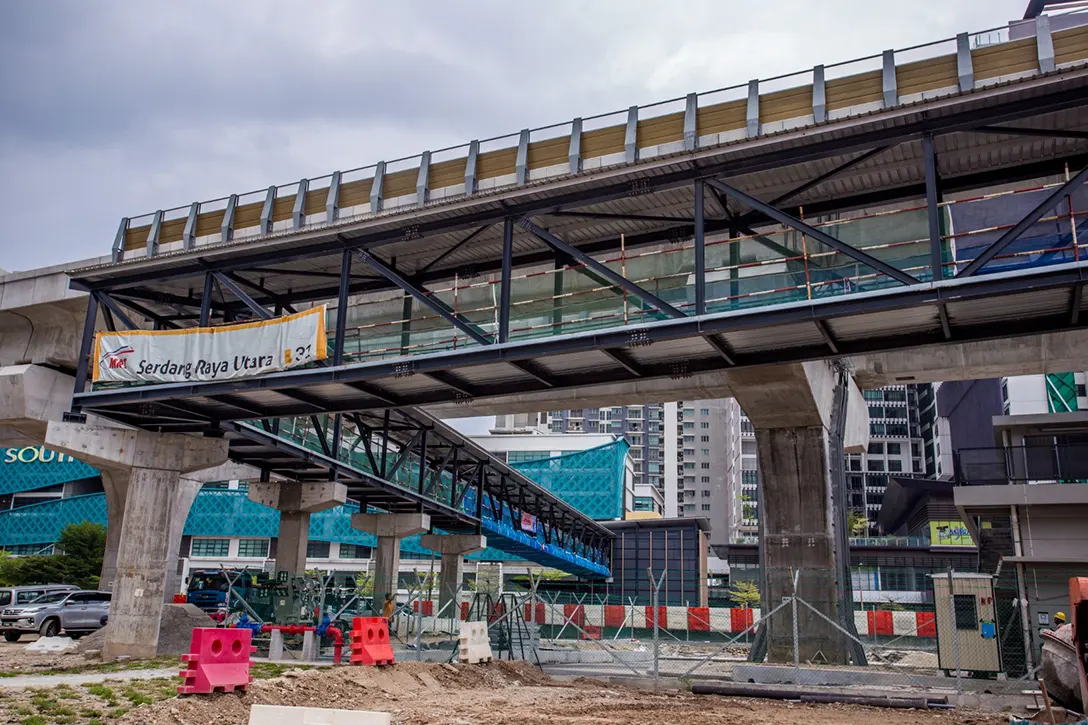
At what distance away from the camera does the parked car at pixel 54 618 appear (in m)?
32.5

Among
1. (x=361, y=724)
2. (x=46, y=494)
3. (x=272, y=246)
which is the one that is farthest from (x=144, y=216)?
(x=46, y=494)

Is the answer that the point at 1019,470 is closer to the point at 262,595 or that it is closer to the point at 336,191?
the point at 336,191

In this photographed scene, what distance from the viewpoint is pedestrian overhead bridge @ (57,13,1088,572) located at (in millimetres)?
16859

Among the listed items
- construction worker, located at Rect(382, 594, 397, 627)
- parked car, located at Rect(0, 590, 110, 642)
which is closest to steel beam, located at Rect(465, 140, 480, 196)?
construction worker, located at Rect(382, 594, 397, 627)

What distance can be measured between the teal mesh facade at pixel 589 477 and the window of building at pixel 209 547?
3413 centimetres

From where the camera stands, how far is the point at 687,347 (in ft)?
64.2

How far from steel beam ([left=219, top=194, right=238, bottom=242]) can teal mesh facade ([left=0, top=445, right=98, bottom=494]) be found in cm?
7853

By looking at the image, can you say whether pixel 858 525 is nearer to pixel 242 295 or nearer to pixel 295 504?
pixel 295 504

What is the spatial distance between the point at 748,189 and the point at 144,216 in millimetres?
17118

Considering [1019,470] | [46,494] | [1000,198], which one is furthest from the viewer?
[46,494]

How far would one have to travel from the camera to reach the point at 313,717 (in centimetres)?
800

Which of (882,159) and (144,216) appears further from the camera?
(144,216)

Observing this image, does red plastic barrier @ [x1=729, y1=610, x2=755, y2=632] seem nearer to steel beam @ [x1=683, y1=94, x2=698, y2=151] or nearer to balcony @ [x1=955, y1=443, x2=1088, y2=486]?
balcony @ [x1=955, y1=443, x2=1088, y2=486]

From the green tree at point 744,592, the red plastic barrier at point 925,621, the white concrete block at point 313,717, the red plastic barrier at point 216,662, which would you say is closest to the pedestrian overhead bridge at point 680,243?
the red plastic barrier at point 216,662
